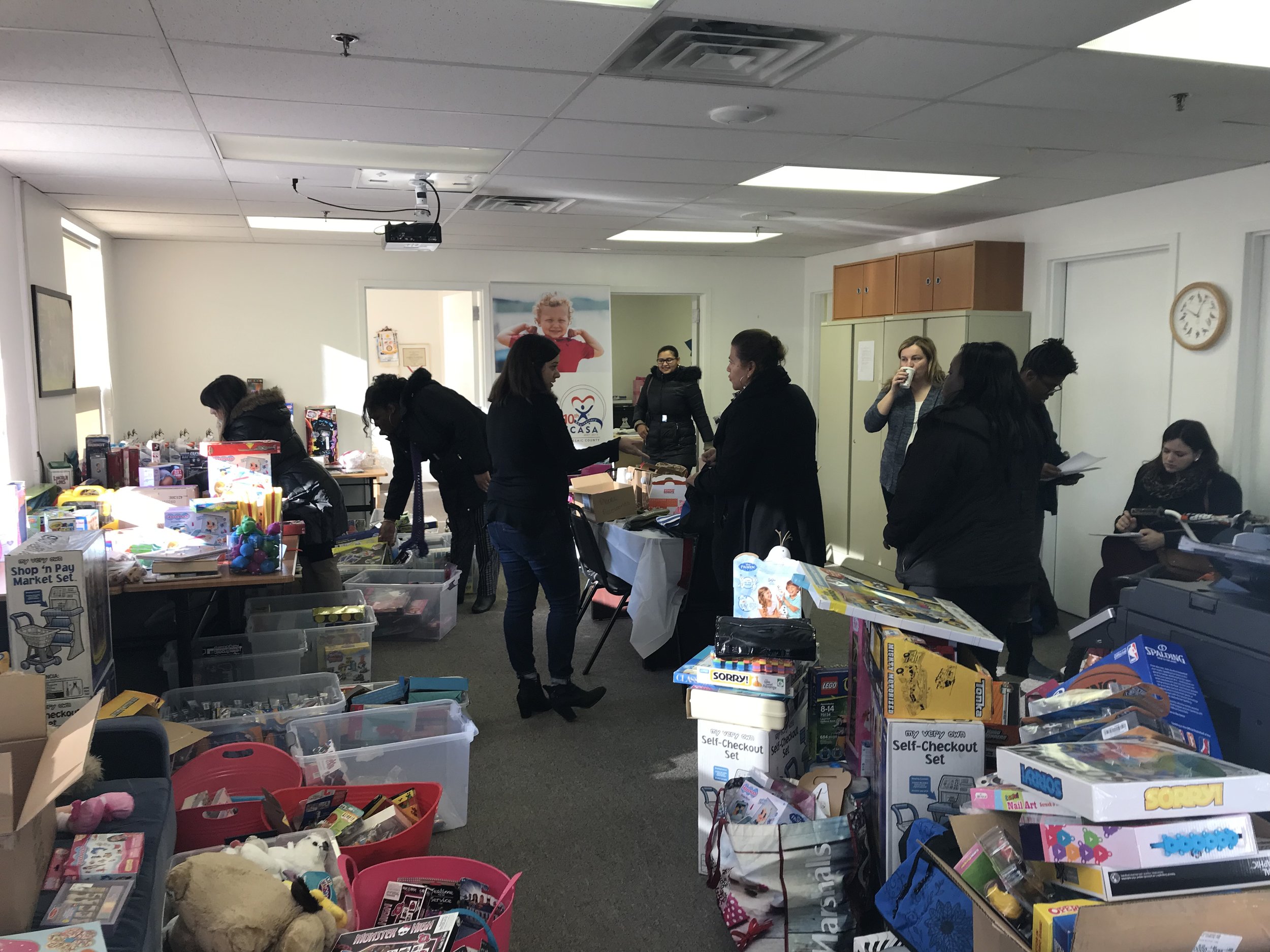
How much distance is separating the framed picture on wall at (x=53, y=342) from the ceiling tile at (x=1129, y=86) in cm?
426

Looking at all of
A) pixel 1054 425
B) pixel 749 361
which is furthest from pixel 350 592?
pixel 1054 425

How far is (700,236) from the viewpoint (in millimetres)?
6730

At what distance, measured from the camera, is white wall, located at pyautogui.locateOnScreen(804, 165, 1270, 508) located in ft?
13.7

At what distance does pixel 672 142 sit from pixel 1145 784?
2.87 m

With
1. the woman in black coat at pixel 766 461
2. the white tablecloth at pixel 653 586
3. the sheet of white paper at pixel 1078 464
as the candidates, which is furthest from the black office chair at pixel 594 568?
the sheet of white paper at pixel 1078 464

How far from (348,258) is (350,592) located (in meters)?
3.63

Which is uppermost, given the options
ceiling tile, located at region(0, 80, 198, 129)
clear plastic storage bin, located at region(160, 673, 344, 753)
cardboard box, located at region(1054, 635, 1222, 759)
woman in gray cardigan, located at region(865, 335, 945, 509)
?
ceiling tile, located at region(0, 80, 198, 129)

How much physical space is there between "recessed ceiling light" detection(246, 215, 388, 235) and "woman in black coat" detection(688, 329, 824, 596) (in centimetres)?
310

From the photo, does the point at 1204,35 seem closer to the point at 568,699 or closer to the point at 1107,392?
the point at 1107,392

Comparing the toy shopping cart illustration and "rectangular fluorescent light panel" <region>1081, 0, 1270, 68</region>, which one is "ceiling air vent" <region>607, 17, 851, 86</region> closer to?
"rectangular fluorescent light panel" <region>1081, 0, 1270, 68</region>

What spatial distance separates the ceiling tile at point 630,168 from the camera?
3930mm

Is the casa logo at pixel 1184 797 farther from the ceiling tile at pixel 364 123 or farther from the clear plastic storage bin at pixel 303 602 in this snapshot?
the clear plastic storage bin at pixel 303 602

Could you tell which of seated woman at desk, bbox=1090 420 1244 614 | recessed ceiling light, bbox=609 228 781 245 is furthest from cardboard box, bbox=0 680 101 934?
recessed ceiling light, bbox=609 228 781 245

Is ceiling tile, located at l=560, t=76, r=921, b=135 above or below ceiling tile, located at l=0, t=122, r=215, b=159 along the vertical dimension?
below
